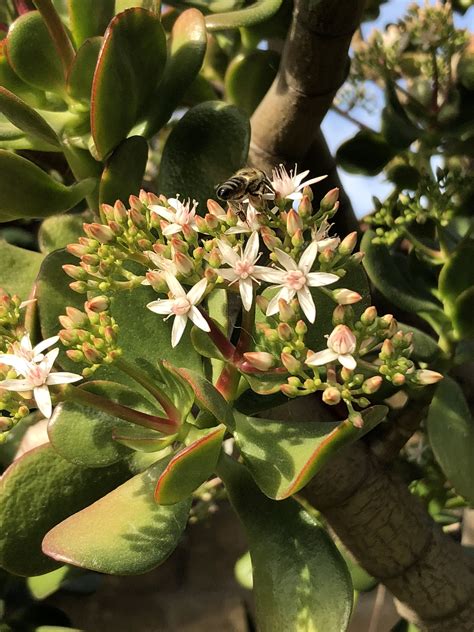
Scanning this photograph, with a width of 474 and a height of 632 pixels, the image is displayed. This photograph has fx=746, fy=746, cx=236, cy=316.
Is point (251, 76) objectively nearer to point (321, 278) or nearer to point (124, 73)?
point (124, 73)

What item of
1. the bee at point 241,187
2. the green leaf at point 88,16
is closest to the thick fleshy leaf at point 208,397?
the bee at point 241,187

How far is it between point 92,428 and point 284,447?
7.7 inches

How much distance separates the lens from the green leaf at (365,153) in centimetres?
116

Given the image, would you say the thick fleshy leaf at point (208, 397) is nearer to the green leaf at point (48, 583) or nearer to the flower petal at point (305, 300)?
the flower petal at point (305, 300)

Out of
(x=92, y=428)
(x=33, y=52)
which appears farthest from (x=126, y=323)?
(x=33, y=52)

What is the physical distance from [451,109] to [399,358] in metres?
0.61

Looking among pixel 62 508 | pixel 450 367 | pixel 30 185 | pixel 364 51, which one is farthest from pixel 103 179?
pixel 364 51

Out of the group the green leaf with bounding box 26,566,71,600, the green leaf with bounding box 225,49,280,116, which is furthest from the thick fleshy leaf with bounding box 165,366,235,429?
the green leaf with bounding box 26,566,71,600

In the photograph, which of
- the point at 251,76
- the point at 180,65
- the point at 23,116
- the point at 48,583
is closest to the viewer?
the point at 23,116

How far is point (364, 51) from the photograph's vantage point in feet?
4.45

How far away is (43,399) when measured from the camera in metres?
0.66

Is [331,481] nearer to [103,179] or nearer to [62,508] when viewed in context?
[62,508]

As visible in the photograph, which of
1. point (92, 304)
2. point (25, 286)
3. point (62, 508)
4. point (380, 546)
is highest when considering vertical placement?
point (92, 304)

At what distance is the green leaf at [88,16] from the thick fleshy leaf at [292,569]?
572 millimetres
